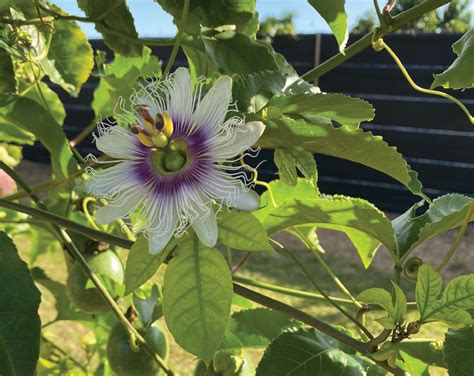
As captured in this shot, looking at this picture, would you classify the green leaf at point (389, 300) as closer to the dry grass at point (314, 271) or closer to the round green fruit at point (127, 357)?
the round green fruit at point (127, 357)

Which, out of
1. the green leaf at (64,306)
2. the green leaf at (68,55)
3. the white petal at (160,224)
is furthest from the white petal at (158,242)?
the green leaf at (64,306)

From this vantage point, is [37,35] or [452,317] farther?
[37,35]

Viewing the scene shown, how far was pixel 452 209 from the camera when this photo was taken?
1.29 ft

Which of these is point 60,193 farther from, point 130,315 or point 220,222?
point 220,222

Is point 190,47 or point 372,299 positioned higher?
point 190,47

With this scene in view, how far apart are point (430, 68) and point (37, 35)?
9.72 feet

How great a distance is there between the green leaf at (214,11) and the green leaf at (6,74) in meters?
0.11

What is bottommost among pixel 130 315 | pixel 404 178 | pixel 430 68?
pixel 130 315

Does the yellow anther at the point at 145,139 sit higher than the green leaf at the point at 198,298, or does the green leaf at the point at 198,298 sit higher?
the yellow anther at the point at 145,139

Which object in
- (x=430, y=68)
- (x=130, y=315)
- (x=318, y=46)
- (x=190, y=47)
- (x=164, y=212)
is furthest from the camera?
(x=318, y=46)

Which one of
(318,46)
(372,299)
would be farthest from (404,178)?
(318,46)

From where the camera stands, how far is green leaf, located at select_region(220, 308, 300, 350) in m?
0.49

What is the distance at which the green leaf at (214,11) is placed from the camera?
1.37 feet

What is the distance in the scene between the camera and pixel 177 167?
0.32 metres
